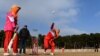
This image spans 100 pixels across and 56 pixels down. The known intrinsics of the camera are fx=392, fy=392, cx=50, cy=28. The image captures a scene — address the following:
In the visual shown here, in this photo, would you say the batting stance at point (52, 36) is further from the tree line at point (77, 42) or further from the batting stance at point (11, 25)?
the tree line at point (77, 42)

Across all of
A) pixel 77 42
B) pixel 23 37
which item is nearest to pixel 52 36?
pixel 23 37

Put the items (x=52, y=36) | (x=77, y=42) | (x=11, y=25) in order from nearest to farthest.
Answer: (x=11, y=25)
(x=52, y=36)
(x=77, y=42)

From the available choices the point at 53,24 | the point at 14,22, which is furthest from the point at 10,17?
the point at 53,24

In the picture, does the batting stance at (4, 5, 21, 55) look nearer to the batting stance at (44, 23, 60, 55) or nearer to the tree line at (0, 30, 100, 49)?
the batting stance at (44, 23, 60, 55)

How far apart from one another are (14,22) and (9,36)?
31.8 inches

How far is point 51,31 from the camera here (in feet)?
91.2

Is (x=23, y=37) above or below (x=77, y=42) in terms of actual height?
below

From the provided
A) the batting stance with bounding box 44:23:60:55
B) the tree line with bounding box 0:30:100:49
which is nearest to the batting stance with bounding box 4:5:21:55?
the batting stance with bounding box 44:23:60:55

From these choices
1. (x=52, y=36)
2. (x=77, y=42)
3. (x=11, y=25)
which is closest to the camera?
(x=11, y=25)

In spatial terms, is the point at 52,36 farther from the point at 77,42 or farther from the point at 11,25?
the point at 77,42

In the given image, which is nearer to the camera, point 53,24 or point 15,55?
point 15,55

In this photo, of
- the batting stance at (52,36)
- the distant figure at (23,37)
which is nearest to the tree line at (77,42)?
the distant figure at (23,37)

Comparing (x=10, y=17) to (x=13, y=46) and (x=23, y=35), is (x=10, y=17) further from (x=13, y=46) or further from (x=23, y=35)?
(x=23, y=35)

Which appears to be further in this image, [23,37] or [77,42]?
[77,42]
